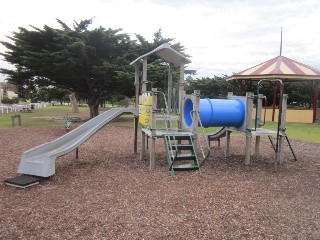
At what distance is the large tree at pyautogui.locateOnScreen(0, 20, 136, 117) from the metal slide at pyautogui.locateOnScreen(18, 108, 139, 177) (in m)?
9.87

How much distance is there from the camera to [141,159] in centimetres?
916

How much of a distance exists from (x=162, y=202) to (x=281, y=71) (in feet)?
61.4

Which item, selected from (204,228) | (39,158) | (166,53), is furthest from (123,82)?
(204,228)

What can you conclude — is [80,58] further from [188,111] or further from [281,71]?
[281,71]

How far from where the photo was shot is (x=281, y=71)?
71.3ft

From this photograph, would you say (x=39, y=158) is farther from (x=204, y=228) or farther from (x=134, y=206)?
(x=204, y=228)

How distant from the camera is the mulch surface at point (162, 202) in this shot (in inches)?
172

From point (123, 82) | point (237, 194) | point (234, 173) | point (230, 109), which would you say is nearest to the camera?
point (237, 194)

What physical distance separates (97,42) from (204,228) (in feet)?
55.7

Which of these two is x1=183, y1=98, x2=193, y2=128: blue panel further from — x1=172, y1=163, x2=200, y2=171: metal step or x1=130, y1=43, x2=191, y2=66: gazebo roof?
x1=172, y1=163, x2=200, y2=171: metal step

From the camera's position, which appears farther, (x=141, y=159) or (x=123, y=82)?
(x=123, y=82)

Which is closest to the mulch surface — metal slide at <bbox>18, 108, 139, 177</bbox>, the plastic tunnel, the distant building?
metal slide at <bbox>18, 108, 139, 177</bbox>

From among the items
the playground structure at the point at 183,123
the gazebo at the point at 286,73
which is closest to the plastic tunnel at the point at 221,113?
the playground structure at the point at 183,123

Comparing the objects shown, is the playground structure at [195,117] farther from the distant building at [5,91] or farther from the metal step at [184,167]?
the distant building at [5,91]
